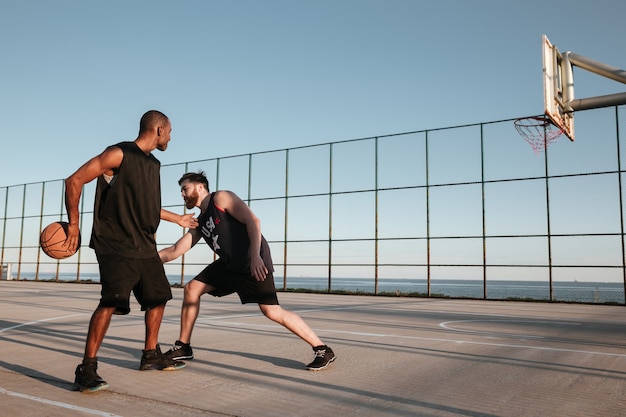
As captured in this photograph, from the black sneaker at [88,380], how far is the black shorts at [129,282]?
422mm

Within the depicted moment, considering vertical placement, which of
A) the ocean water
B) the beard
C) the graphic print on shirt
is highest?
the beard

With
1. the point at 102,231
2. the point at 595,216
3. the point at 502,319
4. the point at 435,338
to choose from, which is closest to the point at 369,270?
the point at 595,216

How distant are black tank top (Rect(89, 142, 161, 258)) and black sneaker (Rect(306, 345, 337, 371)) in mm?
1579

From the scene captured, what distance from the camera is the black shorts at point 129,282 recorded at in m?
3.86

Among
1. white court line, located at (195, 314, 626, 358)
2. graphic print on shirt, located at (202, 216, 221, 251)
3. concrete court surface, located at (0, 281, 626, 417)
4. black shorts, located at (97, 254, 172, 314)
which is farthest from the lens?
white court line, located at (195, 314, 626, 358)

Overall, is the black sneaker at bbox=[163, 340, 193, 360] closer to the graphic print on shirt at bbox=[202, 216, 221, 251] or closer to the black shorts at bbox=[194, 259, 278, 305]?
the black shorts at bbox=[194, 259, 278, 305]

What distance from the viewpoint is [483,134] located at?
19281mm

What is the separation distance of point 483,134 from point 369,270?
6.62 meters

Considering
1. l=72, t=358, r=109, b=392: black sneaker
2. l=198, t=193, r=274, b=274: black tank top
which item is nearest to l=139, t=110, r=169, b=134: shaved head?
l=198, t=193, r=274, b=274: black tank top

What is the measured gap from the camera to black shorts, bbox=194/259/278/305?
4633 millimetres

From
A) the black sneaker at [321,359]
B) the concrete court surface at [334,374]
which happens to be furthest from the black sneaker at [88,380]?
the black sneaker at [321,359]

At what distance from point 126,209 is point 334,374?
6.73 feet

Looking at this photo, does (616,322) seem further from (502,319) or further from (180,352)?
(180,352)

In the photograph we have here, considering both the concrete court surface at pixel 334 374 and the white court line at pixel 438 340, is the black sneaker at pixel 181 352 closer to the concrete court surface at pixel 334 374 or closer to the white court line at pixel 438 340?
the concrete court surface at pixel 334 374
